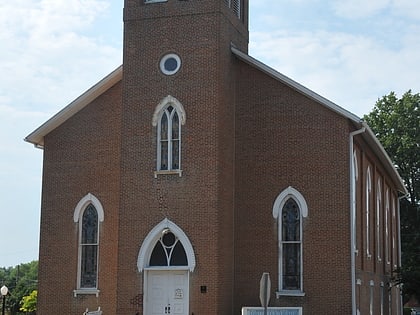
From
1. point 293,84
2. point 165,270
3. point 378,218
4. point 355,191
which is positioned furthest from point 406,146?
point 165,270

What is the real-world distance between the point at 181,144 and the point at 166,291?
441 cm

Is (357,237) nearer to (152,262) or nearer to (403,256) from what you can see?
(152,262)

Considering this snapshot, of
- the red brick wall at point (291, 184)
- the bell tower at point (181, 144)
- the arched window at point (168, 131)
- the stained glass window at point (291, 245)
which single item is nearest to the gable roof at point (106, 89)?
the red brick wall at point (291, 184)

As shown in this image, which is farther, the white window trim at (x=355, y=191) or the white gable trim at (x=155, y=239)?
the white window trim at (x=355, y=191)

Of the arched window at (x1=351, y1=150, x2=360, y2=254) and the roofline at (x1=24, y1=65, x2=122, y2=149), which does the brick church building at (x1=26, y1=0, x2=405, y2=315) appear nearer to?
the arched window at (x1=351, y1=150, x2=360, y2=254)

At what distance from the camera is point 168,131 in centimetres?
2473

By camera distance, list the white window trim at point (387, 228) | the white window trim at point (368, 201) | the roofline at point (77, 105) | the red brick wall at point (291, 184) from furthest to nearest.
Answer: the white window trim at point (387, 228), the white window trim at point (368, 201), the roofline at point (77, 105), the red brick wall at point (291, 184)

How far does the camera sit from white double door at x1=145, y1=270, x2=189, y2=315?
24109mm

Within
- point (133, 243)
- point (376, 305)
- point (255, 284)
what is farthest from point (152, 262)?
point (376, 305)

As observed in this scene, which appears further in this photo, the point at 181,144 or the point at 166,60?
the point at 166,60

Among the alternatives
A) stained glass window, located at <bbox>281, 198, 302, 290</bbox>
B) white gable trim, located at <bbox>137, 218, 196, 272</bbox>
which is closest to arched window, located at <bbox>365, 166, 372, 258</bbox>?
stained glass window, located at <bbox>281, 198, 302, 290</bbox>

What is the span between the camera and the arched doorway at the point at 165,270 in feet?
79.0

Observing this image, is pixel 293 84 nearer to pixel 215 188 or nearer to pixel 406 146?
pixel 215 188

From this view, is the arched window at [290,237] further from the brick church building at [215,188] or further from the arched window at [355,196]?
the arched window at [355,196]
